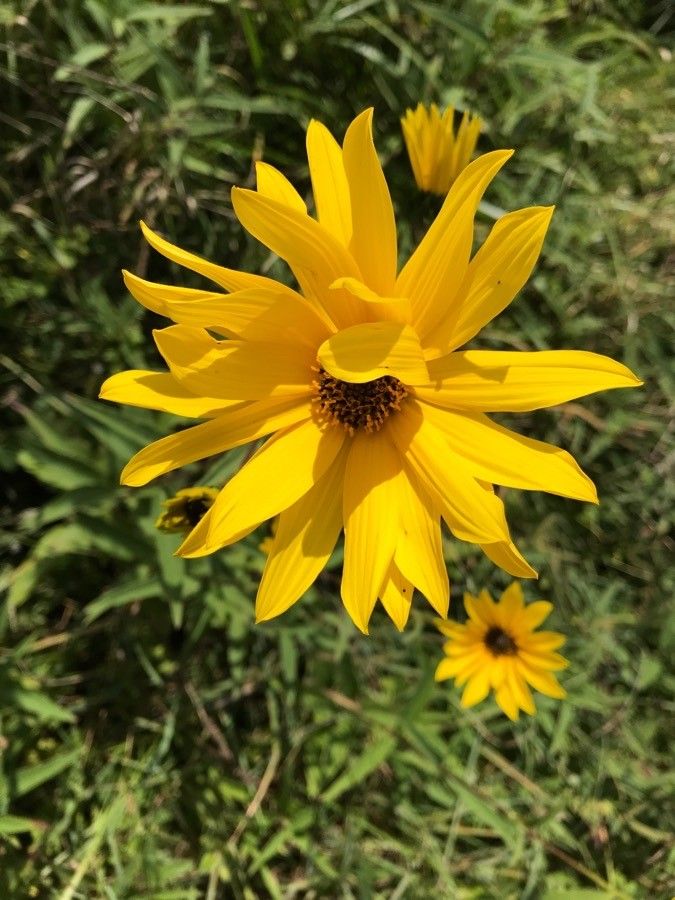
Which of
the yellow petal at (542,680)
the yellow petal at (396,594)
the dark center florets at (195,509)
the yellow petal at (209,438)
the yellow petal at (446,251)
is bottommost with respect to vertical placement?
the yellow petal at (542,680)

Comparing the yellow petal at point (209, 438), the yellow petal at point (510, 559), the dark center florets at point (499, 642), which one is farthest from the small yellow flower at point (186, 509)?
the dark center florets at point (499, 642)

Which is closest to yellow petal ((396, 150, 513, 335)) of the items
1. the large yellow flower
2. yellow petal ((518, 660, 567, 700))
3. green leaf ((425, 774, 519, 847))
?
the large yellow flower

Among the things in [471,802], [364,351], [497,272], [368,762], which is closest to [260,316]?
[364,351]

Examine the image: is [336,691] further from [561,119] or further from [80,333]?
[561,119]

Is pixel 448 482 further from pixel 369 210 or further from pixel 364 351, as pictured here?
pixel 369 210

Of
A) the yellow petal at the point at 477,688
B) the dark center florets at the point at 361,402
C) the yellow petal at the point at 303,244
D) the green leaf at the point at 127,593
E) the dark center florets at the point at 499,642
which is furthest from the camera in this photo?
the dark center florets at the point at 499,642

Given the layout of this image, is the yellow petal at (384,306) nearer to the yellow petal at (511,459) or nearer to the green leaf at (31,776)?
the yellow petal at (511,459)
